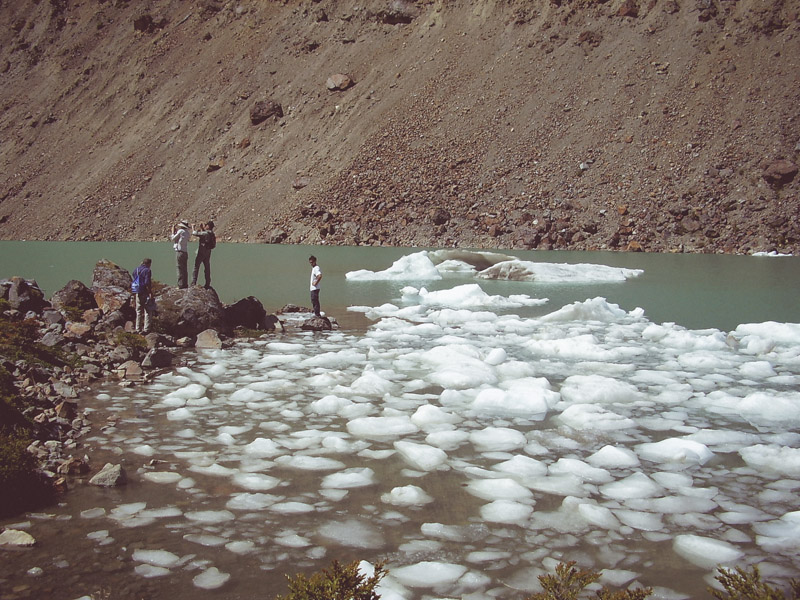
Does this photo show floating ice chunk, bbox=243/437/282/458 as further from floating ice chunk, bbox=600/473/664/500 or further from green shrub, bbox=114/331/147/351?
green shrub, bbox=114/331/147/351

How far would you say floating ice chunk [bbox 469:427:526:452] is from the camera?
6.12m

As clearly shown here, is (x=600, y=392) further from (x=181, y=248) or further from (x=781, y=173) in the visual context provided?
(x=781, y=173)

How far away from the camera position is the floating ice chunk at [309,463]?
5.55 metres

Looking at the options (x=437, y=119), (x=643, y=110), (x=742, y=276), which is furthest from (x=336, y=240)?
(x=742, y=276)

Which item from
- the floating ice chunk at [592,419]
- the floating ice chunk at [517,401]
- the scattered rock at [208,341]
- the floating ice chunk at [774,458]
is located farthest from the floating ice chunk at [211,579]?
the scattered rock at [208,341]

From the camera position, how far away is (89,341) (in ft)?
33.7

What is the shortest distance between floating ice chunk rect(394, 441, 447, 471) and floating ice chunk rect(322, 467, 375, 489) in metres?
0.44

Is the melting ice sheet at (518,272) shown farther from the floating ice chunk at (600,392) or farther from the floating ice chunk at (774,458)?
the floating ice chunk at (774,458)

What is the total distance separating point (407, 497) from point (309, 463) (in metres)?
1.07

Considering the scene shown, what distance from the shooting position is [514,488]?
512cm

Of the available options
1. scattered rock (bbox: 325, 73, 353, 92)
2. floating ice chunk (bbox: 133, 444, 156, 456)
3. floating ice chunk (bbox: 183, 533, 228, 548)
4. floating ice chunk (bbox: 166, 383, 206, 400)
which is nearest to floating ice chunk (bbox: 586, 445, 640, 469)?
floating ice chunk (bbox: 183, 533, 228, 548)

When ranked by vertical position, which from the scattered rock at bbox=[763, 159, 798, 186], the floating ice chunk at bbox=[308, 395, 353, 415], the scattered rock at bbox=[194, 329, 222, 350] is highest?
the scattered rock at bbox=[763, 159, 798, 186]

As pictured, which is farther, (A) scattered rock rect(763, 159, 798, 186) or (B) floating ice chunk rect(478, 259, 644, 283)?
(A) scattered rock rect(763, 159, 798, 186)

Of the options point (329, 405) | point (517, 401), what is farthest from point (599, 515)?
point (329, 405)
